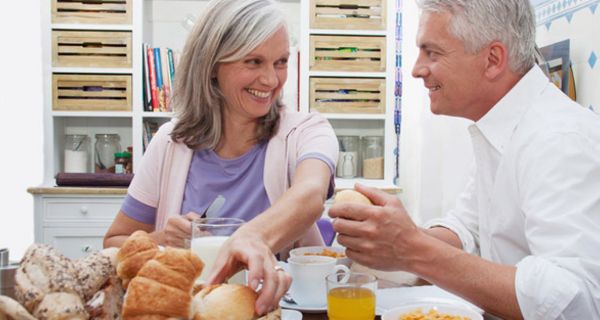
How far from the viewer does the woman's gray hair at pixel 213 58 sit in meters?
1.43

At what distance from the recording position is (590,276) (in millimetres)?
944

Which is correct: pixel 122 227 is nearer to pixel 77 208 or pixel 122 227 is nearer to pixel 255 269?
pixel 255 269

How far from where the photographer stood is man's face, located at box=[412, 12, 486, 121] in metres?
1.29

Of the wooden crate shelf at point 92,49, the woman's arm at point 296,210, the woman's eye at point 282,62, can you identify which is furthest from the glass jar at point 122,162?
the woman's arm at point 296,210

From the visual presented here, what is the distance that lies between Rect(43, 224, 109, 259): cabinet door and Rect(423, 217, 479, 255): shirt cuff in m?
2.07

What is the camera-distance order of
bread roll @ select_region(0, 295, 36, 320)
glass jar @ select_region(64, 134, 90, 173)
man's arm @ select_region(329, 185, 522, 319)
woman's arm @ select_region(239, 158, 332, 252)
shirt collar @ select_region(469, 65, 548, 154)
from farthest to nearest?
glass jar @ select_region(64, 134, 90, 173) < shirt collar @ select_region(469, 65, 548, 154) < woman's arm @ select_region(239, 158, 332, 252) < man's arm @ select_region(329, 185, 522, 319) < bread roll @ select_region(0, 295, 36, 320)

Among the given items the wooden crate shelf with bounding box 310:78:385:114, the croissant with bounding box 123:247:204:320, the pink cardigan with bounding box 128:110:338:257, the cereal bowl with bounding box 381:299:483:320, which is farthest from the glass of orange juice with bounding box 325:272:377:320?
the wooden crate shelf with bounding box 310:78:385:114

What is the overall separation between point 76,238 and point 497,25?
99.7 inches

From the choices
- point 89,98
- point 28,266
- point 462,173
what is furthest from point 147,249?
point 89,98

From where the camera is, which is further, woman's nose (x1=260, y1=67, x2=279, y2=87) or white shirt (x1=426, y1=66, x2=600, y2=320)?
woman's nose (x1=260, y1=67, x2=279, y2=87)

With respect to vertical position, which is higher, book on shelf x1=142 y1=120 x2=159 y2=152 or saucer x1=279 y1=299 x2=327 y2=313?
book on shelf x1=142 y1=120 x2=159 y2=152

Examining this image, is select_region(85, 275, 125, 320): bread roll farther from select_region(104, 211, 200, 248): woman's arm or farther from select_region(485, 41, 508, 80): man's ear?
select_region(485, 41, 508, 80): man's ear

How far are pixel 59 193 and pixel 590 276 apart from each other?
8.80 ft

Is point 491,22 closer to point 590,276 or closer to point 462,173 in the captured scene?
point 590,276
